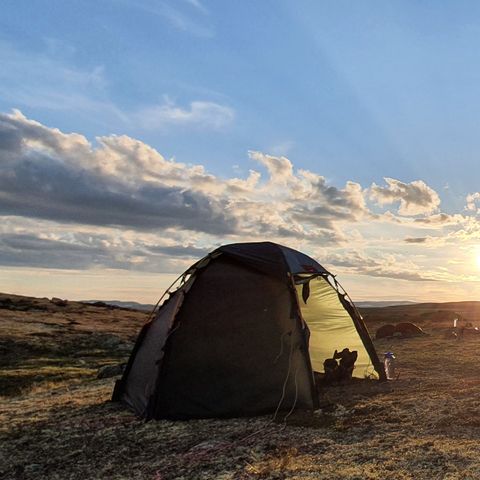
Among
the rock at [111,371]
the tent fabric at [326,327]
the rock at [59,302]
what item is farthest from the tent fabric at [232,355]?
the rock at [59,302]

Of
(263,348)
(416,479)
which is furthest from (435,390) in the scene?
(416,479)

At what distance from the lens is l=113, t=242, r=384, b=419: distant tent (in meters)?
12.3

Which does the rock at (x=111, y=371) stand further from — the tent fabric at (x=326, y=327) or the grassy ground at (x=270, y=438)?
the tent fabric at (x=326, y=327)

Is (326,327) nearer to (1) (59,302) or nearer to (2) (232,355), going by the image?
(2) (232,355)

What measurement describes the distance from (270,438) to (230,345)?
3.06 meters

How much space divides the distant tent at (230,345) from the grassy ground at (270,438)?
625 millimetres

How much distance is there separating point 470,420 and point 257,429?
4.17 metres

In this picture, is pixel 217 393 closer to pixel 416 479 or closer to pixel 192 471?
pixel 192 471

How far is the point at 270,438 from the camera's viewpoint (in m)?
10.1

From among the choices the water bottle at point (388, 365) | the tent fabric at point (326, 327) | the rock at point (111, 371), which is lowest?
the rock at point (111, 371)

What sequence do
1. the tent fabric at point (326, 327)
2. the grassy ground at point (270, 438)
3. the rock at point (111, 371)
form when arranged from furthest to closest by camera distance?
the rock at point (111, 371) < the tent fabric at point (326, 327) < the grassy ground at point (270, 438)

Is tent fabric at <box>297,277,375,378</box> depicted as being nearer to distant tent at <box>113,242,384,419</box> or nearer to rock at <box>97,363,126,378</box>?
distant tent at <box>113,242,384,419</box>

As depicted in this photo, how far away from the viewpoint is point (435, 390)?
42.7 feet

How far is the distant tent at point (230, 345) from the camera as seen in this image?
12.3 m
